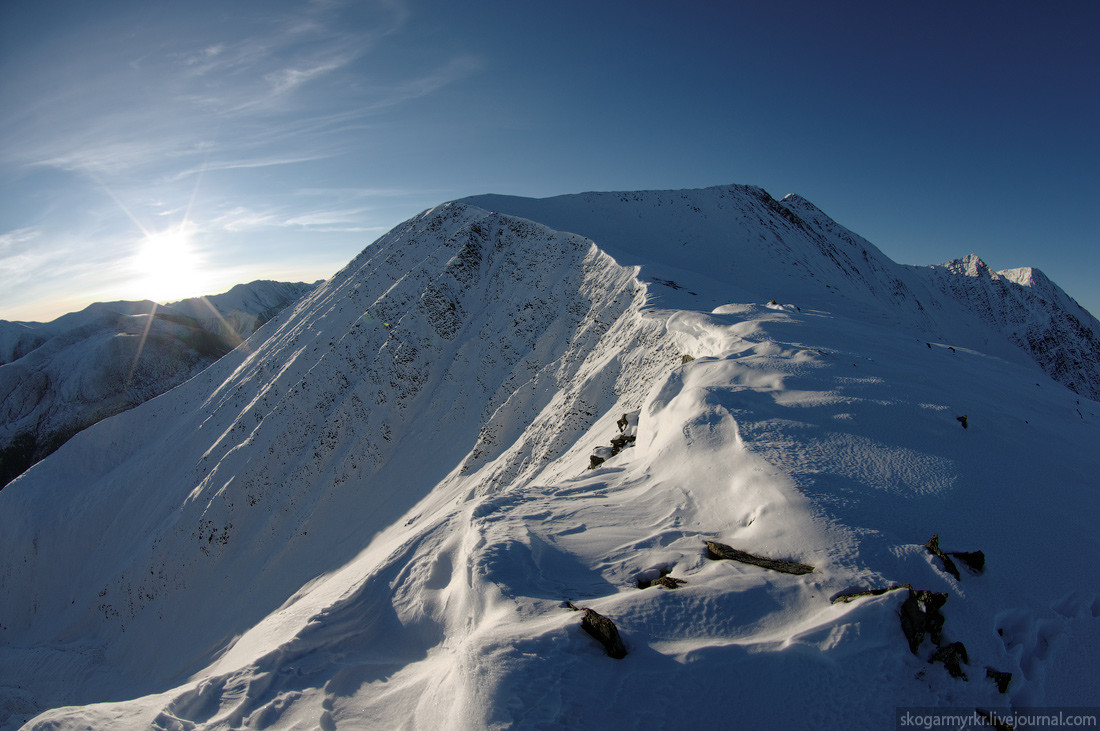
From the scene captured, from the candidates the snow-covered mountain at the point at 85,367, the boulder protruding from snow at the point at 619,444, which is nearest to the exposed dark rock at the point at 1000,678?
the boulder protruding from snow at the point at 619,444

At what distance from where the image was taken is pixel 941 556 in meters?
6.32

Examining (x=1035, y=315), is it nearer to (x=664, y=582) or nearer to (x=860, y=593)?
(x=860, y=593)

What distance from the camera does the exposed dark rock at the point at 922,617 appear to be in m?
5.21

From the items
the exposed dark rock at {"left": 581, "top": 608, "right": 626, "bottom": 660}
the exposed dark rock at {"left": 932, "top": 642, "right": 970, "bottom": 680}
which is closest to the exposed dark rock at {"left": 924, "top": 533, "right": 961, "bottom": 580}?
the exposed dark rock at {"left": 932, "top": 642, "right": 970, "bottom": 680}

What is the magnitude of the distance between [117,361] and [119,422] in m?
71.7

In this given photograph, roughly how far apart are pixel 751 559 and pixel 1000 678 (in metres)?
2.79

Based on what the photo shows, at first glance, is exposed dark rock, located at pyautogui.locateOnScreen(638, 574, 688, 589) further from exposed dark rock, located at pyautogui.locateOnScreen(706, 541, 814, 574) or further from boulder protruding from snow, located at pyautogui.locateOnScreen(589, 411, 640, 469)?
boulder protruding from snow, located at pyautogui.locateOnScreen(589, 411, 640, 469)

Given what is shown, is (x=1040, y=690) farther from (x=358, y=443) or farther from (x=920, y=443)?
(x=358, y=443)

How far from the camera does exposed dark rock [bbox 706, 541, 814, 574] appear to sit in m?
6.41

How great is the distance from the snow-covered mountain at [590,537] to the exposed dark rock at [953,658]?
3 cm

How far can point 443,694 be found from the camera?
5574 millimetres

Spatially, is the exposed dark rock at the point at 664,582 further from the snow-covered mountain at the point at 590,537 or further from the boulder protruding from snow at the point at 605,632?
the boulder protruding from snow at the point at 605,632

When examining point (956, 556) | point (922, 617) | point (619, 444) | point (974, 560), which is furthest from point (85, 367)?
point (974, 560)

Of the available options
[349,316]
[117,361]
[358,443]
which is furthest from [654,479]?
[117,361]
